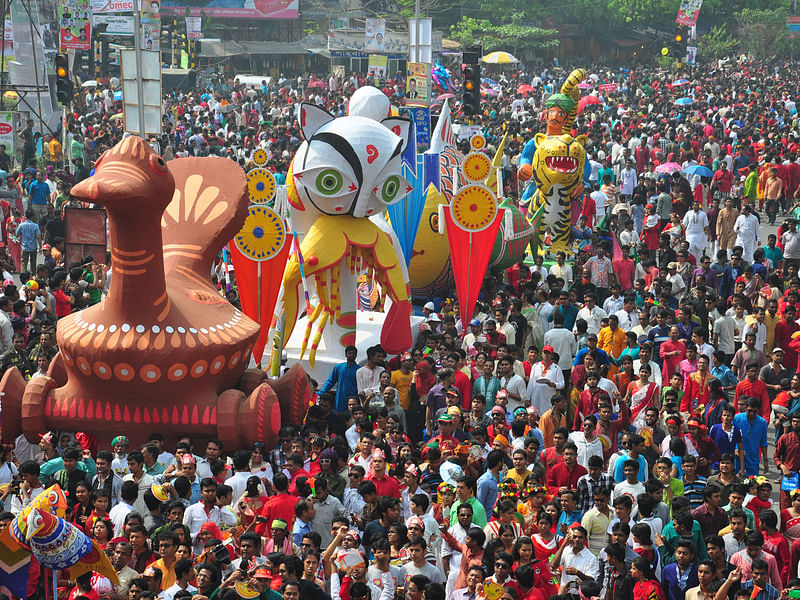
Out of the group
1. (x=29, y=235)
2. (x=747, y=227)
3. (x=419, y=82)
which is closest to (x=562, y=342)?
(x=747, y=227)

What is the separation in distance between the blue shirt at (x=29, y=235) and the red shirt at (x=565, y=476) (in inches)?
414

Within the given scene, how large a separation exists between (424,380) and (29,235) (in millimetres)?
8261

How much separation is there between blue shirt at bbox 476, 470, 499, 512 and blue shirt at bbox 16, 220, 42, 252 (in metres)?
10.4

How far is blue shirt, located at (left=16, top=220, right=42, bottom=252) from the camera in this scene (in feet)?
56.0

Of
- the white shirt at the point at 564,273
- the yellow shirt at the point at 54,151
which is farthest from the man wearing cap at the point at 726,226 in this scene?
the yellow shirt at the point at 54,151

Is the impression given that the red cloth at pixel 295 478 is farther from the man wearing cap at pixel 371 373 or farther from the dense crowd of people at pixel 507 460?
the man wearing cap at pixel 371 373

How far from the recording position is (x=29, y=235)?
56.1ft

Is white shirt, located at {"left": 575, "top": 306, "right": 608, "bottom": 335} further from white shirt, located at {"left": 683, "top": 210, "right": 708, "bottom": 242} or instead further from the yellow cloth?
white shirt, located at {"left": 683, "top": 210, "right": 708, "bottom": 242}

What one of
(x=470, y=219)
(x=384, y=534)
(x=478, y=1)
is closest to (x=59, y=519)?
(x=384, y=534)

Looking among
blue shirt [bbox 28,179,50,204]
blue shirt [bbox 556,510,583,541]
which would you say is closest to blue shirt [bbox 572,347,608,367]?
blue shirt [bbox 556,510,583,541]

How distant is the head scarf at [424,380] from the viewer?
1080 cm

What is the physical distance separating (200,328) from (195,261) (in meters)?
1.01

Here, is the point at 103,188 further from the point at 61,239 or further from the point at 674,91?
the point at 674,91

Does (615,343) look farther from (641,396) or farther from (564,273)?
(564,273)
